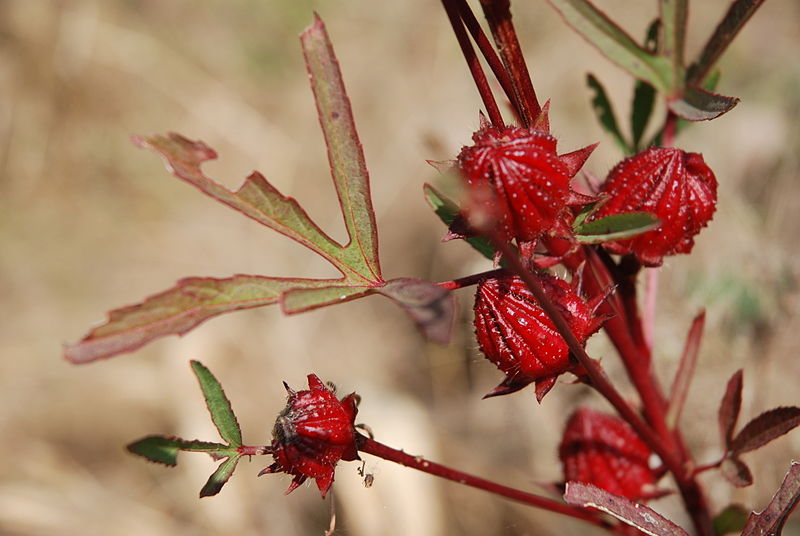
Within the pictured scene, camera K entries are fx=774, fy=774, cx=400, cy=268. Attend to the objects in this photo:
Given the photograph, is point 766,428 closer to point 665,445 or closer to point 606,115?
point 665,445

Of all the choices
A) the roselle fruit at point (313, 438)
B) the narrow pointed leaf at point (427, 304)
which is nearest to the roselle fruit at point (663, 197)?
the narrow pointed leaf at point (427, 304)

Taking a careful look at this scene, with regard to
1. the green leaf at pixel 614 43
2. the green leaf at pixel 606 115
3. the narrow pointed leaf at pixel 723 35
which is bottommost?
the narrow pointed leaf at pixel 723 35

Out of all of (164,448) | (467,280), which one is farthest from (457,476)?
(164,448)

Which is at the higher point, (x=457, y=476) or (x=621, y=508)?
(x=457, y=476)

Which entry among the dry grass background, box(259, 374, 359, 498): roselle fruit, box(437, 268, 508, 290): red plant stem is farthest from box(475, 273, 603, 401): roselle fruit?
the dry grass background

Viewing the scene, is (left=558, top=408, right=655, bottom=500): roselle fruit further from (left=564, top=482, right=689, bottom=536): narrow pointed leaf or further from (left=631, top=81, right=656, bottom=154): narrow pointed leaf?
(left=631, top=81, right=656, bottom=154): narrow pointed leaf

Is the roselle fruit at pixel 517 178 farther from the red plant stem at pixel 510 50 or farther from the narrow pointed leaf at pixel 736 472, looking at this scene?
the narrow pointed leaf at pixel 736 472
